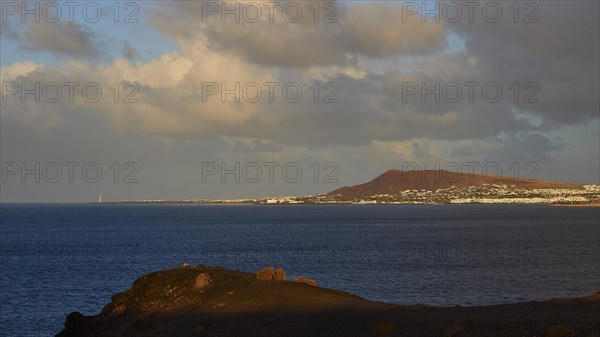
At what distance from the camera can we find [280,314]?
37.8 metres

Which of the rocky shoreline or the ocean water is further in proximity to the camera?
the ocean water

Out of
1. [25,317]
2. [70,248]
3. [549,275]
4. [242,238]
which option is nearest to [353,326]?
[25,317]

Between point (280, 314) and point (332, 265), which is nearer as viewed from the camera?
point (280, 314)

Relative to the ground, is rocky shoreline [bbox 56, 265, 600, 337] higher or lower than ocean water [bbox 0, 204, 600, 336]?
higher

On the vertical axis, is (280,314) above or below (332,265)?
above

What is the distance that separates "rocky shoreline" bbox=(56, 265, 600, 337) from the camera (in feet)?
109

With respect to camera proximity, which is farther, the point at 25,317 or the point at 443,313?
the point at 25,317

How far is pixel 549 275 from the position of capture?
7669cm

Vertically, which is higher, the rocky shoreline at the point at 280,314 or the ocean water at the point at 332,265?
the rocky shoreline at the point at 280,314

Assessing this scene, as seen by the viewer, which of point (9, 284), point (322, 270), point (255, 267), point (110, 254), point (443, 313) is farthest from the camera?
point (110, 254)

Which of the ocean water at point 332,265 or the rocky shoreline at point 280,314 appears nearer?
the rocky shoreline at point 280,314

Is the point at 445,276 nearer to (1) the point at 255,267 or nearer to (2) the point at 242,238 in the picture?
(1) the point at 255,267

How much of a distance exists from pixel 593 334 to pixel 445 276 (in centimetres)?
4704

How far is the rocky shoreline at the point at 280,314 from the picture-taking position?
33312mm
